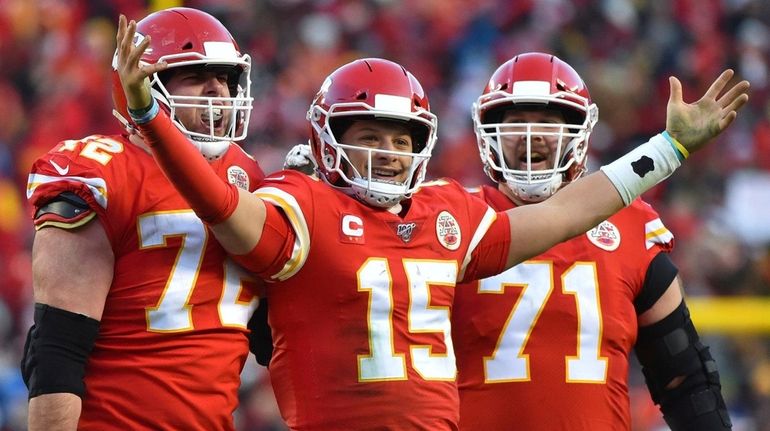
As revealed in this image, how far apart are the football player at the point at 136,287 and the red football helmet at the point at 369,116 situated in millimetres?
252

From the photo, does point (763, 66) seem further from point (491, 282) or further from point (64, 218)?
point (64, 218)

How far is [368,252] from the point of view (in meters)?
3.39

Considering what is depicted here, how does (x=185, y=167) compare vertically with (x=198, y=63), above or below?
below

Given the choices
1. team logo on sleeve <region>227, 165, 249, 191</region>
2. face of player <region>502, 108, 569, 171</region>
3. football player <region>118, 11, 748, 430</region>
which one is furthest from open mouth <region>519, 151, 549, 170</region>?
team logo on sleeve <region>227, 165, 249, 191</region>

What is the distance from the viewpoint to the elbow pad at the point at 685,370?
4.06 meters

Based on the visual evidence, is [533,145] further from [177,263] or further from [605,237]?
[177,263]

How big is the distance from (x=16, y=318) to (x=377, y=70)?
472cm

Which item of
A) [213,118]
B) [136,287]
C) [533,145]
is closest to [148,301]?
[136,287]

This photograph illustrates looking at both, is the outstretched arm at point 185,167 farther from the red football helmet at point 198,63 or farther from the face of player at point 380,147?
the face of player at point 380,147

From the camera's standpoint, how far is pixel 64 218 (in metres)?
3.19

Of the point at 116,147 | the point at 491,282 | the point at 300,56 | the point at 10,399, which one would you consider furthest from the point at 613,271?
the point at 300,56

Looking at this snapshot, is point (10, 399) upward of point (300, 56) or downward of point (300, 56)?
downward

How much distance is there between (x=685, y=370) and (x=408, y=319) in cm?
112

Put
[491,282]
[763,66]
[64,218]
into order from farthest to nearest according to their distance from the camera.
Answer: [763,66]
[491,282]
[64,218]
